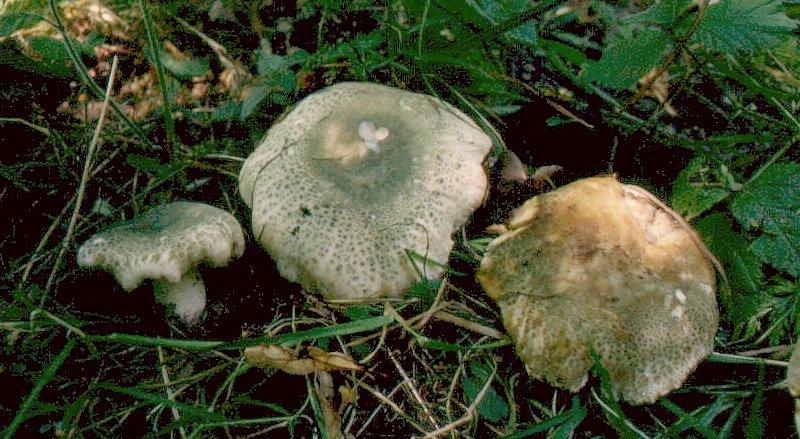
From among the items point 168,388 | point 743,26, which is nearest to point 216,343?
point 168,388

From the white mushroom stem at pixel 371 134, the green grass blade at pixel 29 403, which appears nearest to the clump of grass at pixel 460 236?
the green grass blade at pixel 29 403

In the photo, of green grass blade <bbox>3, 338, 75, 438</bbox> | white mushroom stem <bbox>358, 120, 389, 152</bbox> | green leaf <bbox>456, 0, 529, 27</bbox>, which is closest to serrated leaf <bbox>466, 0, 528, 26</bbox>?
green leaf <bbox>456, 0, 529, 27</bbox>

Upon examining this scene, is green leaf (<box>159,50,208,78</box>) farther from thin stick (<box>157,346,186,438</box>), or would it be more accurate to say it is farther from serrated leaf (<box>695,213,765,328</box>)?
serrated leaf (<box>695,213,765,328</box>)

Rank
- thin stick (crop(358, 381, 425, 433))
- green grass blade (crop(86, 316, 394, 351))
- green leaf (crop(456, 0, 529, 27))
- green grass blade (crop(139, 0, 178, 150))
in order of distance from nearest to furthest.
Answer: green grass blade (crop(86, 316, 394, 351)), thin stick (crop(358, 381, 425, 433)), green grass blade (crop(139, 0, 178, 150)), green leaf (crop(456, 0, 529, 27))

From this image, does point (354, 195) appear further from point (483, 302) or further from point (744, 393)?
point (744, 393)

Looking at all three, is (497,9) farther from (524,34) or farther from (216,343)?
(216,343)

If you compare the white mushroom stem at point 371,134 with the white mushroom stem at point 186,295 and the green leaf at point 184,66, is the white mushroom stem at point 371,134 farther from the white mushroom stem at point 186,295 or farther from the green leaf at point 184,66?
the green leaf at point 184,66
